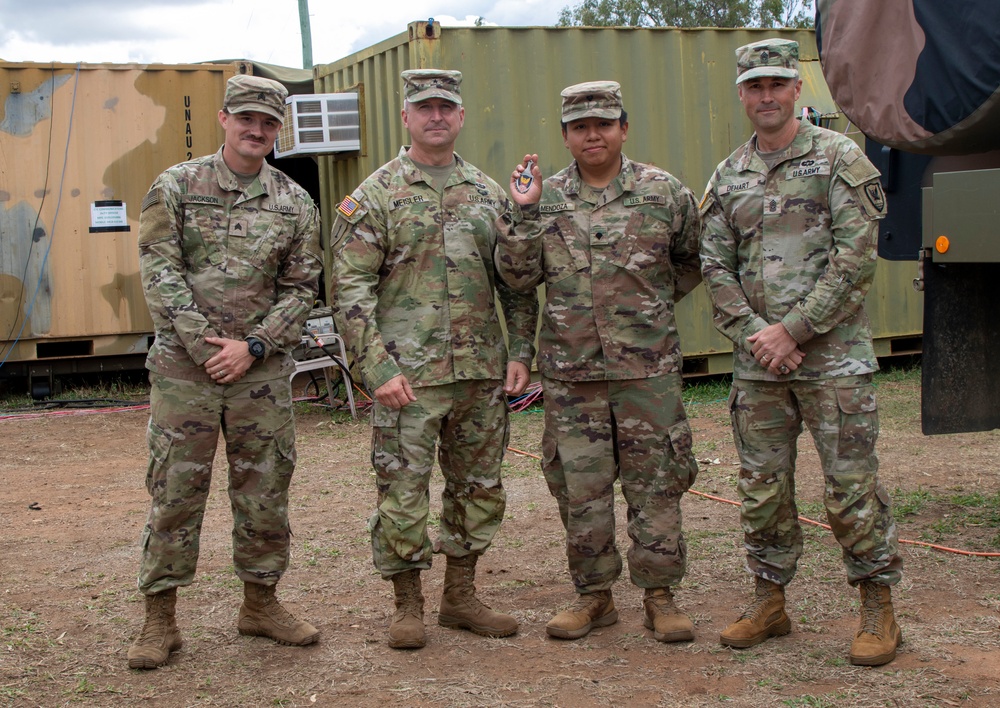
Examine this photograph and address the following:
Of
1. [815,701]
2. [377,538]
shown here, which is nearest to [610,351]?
[377,538]

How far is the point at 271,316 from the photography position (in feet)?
12.0

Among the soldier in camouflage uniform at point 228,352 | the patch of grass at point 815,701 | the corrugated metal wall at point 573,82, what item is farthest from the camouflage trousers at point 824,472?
the corrugated metal wall at point 573,82

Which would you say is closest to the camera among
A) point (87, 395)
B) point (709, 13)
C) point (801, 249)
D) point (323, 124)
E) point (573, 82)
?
point (801, 249)

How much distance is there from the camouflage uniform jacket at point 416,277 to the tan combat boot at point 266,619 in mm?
904

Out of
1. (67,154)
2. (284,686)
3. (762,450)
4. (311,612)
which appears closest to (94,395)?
(67,154)

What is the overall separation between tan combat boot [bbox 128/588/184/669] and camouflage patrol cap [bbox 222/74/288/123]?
170 centimetres

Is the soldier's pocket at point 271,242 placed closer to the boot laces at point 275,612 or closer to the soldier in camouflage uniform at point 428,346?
the soldier in camouflage uniform at point 428,346

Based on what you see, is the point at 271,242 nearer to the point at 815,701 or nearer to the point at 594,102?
the point at 594,102

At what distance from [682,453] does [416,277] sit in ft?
3.70

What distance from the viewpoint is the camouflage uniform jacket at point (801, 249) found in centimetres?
340

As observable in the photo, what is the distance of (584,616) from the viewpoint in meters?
3.77

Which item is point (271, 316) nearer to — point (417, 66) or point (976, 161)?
point (976, 161)

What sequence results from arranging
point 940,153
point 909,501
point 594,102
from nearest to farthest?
point 594,102 < point 940,153 < point 909,501

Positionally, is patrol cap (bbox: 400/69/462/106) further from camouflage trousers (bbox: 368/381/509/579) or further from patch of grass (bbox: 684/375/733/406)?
patch of grass (bbox: 684/375/733/406)
